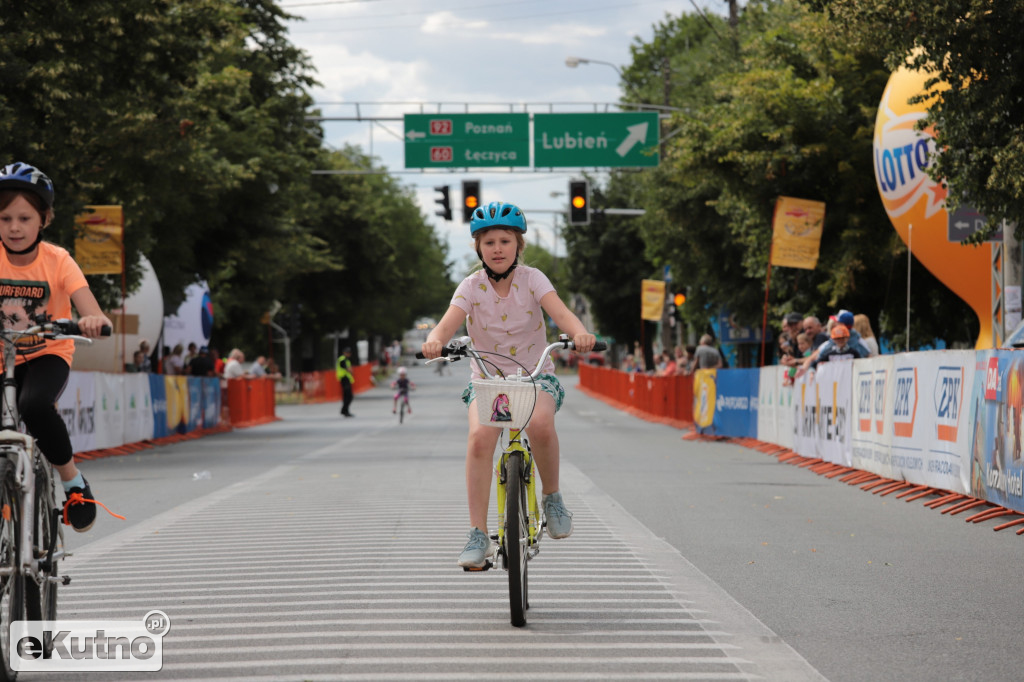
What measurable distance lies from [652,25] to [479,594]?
71.3 m

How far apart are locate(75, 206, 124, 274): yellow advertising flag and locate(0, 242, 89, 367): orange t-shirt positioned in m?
16.8

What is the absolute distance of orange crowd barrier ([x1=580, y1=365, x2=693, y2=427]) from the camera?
100 ft

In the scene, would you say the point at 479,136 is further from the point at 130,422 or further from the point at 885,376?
the point at 885,376

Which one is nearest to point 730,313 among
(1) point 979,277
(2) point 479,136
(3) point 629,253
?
(2) point 479,136

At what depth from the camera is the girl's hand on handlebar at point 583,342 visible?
6.47 meters

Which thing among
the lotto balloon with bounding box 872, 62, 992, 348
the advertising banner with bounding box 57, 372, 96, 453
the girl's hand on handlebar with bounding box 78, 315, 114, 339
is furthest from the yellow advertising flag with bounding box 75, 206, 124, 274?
the girl's hand on handlebar with bounding box 78, 315, 114, 339

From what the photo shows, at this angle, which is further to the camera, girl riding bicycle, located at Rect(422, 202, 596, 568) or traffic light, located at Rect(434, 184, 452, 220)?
traffic light, located at Rect(434, 184, 452, 220)

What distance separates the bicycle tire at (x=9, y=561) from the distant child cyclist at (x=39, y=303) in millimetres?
452

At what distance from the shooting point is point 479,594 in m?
7.34

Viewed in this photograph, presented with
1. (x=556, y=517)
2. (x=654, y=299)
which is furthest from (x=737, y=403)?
(x=654, y=299)

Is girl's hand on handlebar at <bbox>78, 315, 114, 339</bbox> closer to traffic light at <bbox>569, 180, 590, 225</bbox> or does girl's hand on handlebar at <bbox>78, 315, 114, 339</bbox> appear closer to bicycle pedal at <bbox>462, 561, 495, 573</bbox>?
bicycle pedal at <bbox>462, 561, 495, 573</bbox>

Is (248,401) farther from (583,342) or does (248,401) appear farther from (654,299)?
(583,342)

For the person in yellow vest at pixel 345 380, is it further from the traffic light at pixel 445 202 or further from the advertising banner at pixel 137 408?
the advertising banner at pixel 137 408

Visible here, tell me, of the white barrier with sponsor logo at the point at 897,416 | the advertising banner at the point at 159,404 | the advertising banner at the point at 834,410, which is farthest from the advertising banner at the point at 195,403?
the advertising banner at the point at 834,410
